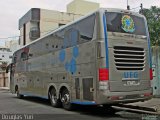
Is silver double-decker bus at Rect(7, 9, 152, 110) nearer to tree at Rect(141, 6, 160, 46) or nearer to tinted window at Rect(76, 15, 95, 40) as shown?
tinted window at Rect(76, 15, 95, 40)

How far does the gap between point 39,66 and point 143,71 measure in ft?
22.6

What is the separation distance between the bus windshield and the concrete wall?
37.1 m

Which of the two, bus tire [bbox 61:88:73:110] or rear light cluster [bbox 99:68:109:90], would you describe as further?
bus tire [bbox 61:88:73:110]

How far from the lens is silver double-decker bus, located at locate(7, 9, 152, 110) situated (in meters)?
10.9

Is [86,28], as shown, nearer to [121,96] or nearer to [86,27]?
[86,27]

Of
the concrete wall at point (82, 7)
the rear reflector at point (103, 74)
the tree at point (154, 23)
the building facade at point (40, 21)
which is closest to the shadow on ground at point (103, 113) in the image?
the rear reflector at point (103, 74)

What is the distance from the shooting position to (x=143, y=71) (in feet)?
38.7

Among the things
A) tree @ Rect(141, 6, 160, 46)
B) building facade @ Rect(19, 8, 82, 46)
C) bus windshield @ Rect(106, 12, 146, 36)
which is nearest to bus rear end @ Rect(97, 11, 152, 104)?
bus windshield @ Rect(106, 12, 146, 36)

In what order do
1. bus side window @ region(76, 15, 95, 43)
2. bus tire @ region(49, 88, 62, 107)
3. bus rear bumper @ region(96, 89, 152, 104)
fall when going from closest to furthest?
bus rear bumper @ region(96, 89, 152, 104)
bus side window @ region(76, 15, 95, 43)
bus tire @ region(49, 88, 62, 107)

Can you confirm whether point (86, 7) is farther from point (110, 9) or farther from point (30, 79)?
point (110, 9)

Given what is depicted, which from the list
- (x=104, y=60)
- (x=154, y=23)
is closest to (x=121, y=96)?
(x=104, y=60)

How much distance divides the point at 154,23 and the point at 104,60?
952 inches

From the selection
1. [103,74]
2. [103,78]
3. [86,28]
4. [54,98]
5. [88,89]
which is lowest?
[54,98]

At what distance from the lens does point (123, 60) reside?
11.3 meters
